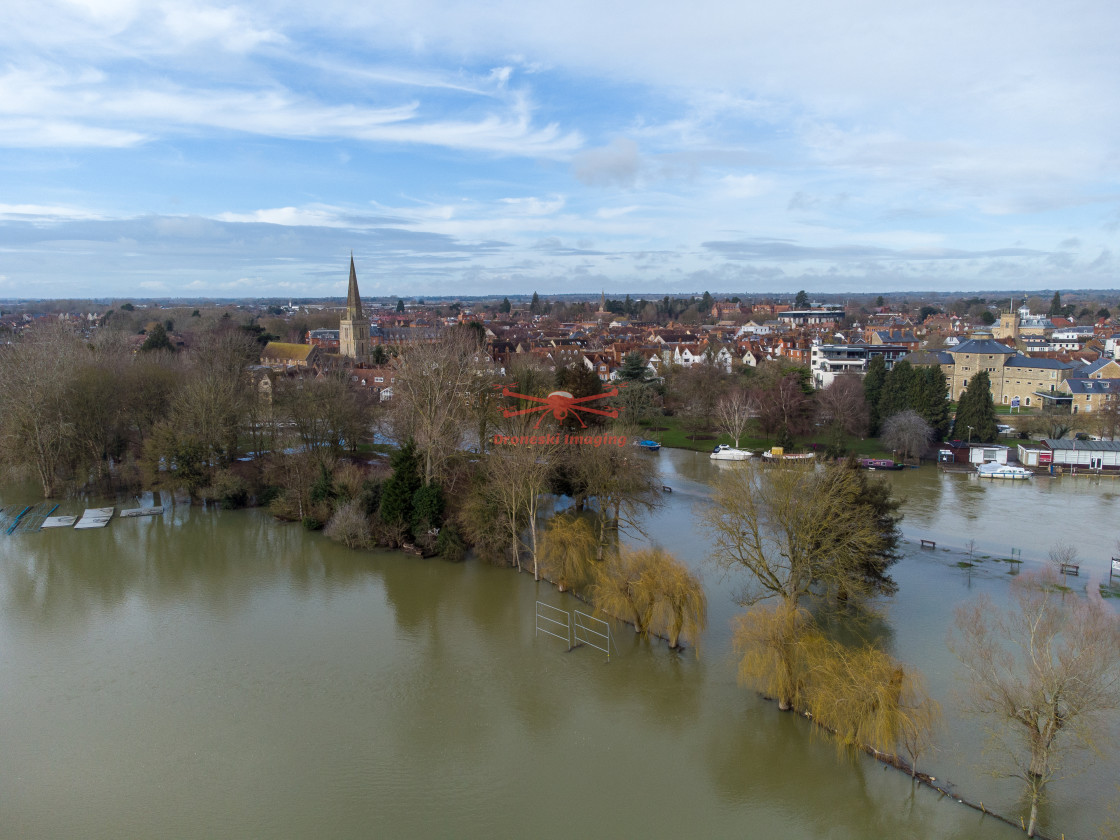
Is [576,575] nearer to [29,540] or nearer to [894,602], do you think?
[894,602]

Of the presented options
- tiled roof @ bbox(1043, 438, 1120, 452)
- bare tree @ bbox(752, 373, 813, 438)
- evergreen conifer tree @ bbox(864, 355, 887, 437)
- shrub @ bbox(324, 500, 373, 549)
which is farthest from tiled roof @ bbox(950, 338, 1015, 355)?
shrub @ bbox(324, 500, 373, 549)

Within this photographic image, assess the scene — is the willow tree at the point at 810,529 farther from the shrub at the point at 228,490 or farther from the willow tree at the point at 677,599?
the shrub at the point at 228,490

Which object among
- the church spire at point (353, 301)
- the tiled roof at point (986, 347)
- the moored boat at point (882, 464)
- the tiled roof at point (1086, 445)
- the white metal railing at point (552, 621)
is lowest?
the white metal railing at point (552, 621)

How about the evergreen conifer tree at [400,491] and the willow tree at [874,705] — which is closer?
the willow tree at [874,705]

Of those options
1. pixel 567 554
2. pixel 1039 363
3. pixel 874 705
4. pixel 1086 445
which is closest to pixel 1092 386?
pixel 1039 363

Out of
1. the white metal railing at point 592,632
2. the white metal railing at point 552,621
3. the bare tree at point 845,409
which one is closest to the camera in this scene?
the white metal railing at point 592,632

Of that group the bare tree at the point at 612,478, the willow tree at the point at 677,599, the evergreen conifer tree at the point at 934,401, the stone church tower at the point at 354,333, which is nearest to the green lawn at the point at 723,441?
the evergreen conifer tree at the point at 934,401

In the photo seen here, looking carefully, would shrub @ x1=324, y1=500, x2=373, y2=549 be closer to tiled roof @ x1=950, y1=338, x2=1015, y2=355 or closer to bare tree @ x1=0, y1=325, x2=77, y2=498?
bare tree @ x1=0, y1=325, x2=77, y2=498
